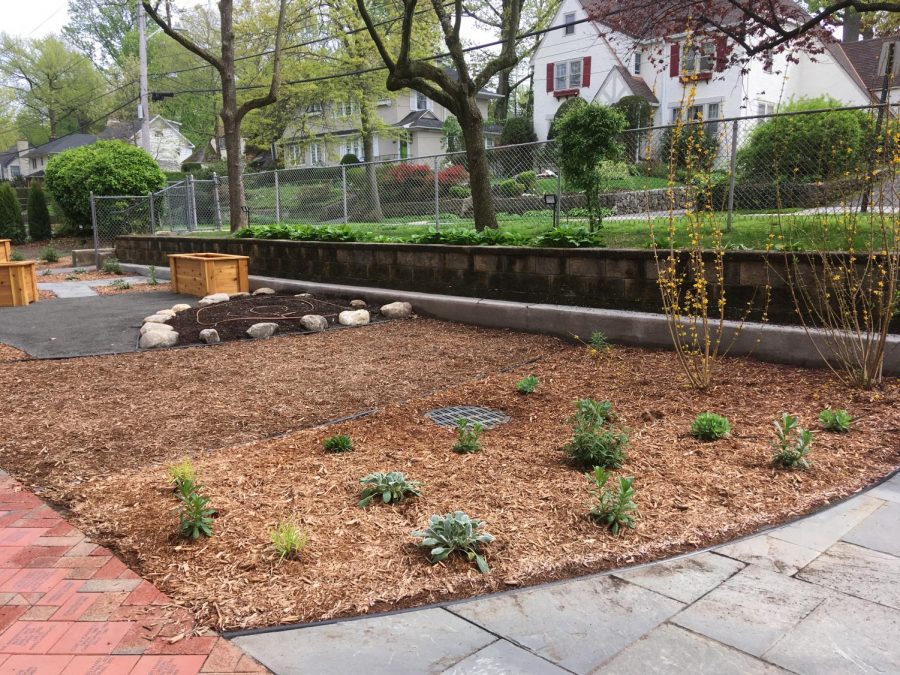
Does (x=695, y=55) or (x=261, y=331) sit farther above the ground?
(x=695, y=55)

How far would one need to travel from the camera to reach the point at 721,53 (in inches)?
320

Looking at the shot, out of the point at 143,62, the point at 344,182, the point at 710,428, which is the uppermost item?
the point at 143,62

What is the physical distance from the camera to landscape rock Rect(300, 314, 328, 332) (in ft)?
24.5

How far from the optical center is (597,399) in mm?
4605

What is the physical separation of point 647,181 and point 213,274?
6490mm

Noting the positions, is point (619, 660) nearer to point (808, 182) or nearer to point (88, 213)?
point (808, 182)

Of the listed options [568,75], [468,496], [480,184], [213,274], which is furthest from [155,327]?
[568,75]

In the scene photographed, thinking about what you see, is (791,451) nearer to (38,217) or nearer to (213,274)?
(213,274)

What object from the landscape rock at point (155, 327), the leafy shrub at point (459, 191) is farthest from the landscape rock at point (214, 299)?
the leafy shrub at point (459, 191)

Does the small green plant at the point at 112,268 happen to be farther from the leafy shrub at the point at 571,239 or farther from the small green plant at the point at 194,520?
the small green plant at the point at 194,520

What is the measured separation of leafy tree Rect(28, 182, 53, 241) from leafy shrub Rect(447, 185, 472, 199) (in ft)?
61.6

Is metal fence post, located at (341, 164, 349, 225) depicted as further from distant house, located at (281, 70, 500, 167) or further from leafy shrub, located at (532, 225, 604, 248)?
distant house, located at (281, 70, 500, 167)

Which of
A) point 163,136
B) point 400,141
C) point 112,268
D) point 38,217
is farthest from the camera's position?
point 163,136

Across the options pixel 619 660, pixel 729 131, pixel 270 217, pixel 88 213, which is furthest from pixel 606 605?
pixel 88 213
